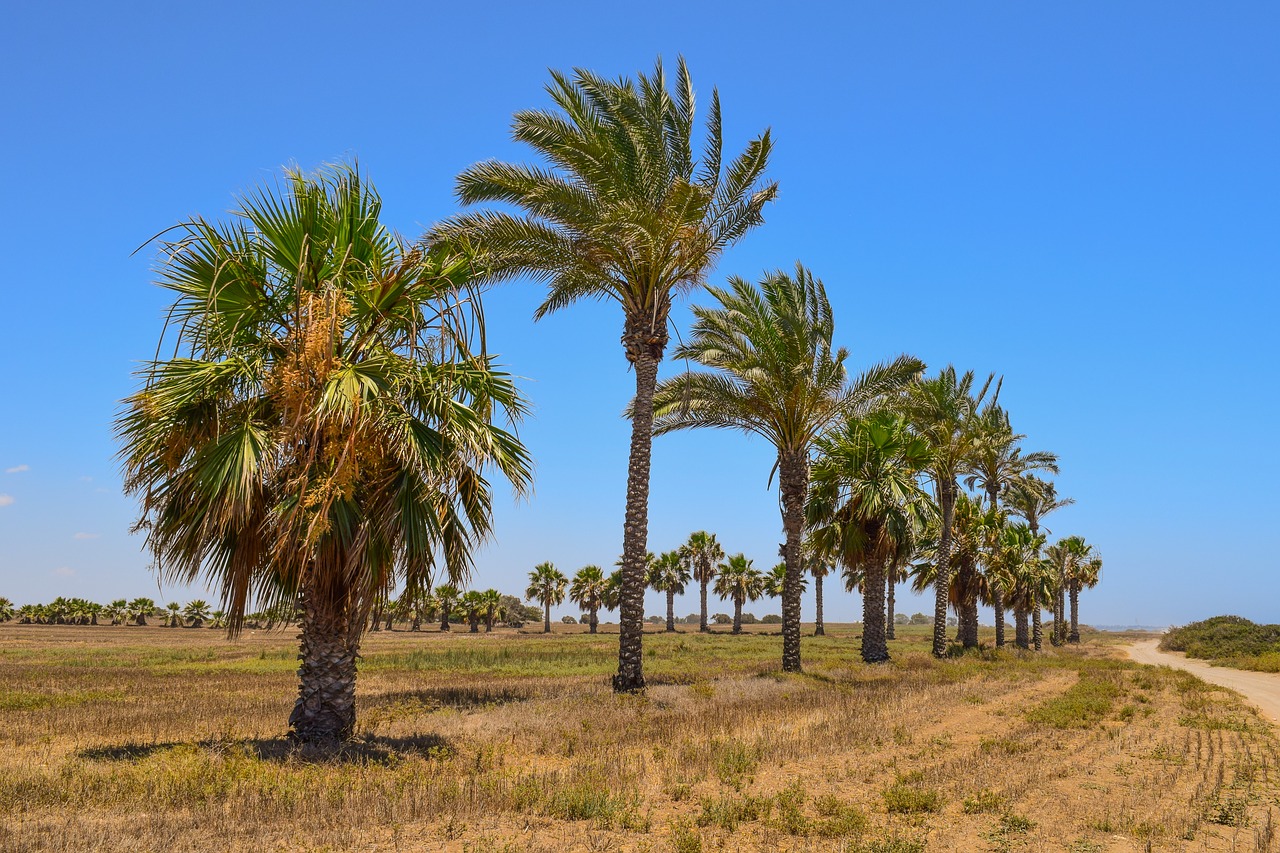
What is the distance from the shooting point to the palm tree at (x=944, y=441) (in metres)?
36.0

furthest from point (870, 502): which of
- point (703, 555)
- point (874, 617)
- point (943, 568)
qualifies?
point (703, 555)

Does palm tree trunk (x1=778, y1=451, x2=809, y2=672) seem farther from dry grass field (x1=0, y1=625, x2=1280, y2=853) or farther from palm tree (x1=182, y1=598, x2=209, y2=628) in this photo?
palm tree (x1=182, y1=598, x2=209, y2=628)

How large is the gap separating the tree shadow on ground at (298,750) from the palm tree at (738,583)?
71907mm

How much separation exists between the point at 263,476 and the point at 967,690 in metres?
18.6

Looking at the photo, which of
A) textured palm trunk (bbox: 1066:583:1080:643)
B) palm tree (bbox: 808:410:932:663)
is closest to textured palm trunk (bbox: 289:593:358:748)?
palm tree (bbox: 808:410:932:663)

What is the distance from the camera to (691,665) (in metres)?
29.6

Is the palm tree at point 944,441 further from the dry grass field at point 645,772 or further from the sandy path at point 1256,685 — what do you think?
the dry grass field at point 645,772

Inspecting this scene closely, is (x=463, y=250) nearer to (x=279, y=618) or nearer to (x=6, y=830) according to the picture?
(x=279, y=618)

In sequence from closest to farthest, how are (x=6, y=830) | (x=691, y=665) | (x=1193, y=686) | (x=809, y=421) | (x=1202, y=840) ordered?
(x=6, y=830)
(x=1202, y=840)
(x=1193, y=686)
(x=809, y=421)
(x=691, y=665)

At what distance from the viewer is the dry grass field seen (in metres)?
7.57

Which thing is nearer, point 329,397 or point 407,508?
point 329,397

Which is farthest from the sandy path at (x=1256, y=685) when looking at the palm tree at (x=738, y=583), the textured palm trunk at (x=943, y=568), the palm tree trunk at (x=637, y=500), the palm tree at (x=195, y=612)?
the palm tree at (x=195, y=612)

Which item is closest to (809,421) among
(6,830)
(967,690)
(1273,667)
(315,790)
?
(967,690)

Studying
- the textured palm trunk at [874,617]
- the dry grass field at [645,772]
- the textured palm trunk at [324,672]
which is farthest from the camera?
the textured palm trunk at [874,617]
